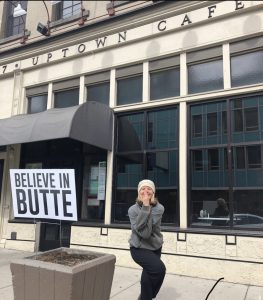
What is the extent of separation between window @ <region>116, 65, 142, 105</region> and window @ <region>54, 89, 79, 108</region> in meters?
1.32

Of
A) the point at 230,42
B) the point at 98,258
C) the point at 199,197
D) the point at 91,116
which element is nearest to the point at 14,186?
the point at 98,258

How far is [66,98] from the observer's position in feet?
31.4

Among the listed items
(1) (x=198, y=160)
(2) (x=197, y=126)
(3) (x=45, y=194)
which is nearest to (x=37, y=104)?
(2) (x=197, y=126)

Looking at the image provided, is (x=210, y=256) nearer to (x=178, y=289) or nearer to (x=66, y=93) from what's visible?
(x=178, y=289)

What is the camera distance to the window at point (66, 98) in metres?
9.38

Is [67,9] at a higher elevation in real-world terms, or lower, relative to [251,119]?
higher

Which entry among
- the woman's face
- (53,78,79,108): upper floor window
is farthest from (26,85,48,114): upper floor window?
the woman's face

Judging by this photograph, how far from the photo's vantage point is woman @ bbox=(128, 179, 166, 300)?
13.5ft

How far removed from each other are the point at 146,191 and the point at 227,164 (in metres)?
3.23

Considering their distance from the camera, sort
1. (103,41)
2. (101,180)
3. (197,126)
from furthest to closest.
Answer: (103,41), (101,180), (197,126)

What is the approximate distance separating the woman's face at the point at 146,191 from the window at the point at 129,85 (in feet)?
14.2

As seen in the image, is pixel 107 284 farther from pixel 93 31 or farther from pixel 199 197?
pixel 93 31

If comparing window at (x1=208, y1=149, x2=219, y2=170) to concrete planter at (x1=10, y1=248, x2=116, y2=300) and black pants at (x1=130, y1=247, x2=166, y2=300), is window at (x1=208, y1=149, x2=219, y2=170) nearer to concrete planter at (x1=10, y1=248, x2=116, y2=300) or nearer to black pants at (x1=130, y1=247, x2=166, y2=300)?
black pants at (x1=130, y1=247, x2=166, y2=300)

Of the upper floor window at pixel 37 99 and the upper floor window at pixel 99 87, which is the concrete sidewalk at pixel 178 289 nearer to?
the upper floor window at pixel 99 87
